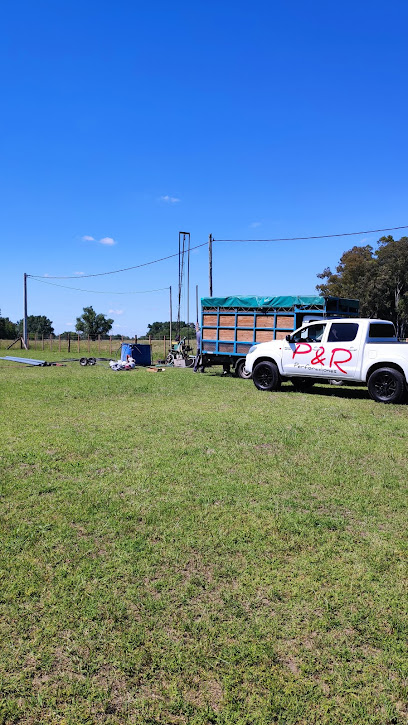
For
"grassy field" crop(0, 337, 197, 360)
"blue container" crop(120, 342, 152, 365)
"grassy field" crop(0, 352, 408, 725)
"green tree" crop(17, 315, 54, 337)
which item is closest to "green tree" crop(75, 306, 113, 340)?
"green tree" crop(17, 315, 54, 337)

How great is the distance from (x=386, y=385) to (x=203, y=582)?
29.0 feet

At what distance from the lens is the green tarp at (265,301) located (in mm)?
15117

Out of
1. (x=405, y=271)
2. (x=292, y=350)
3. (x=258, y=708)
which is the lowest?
(x=258, y=708)

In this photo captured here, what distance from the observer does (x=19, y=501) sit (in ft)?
15.1

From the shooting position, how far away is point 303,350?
12.2 meters

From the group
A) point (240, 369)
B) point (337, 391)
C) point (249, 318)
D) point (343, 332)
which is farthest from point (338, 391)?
point (240, 369)

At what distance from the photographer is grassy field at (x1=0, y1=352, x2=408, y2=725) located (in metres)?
2.30

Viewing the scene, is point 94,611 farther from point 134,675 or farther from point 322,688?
point 322,688

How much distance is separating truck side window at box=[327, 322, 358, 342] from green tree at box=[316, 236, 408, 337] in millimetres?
38686

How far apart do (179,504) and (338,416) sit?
541 centimetres

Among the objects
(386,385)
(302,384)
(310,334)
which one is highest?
(310,334)

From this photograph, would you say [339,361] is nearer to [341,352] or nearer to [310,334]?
[341,352]

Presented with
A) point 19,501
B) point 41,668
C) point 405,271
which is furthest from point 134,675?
point 405,271

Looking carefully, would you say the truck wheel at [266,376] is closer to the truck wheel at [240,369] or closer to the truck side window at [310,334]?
the truck side window at [310,334]
